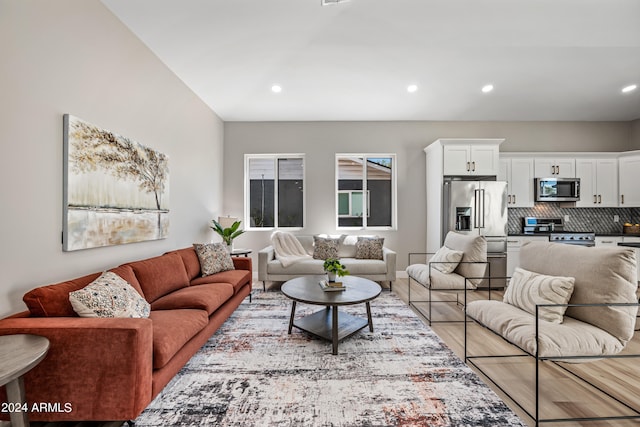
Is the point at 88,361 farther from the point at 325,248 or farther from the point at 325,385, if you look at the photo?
the point at 325,248

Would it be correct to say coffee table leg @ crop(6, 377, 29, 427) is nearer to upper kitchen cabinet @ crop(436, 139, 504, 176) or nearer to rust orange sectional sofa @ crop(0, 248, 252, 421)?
rust orange sectional sofa @ crop(0, 248, 252, 421)

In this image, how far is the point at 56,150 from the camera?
2.06 m

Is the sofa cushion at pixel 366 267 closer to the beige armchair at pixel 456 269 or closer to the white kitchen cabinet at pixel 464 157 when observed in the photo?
the beige armchair at pixel 456 269

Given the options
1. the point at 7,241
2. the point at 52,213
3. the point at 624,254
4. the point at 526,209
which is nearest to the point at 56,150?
the point at 52,213

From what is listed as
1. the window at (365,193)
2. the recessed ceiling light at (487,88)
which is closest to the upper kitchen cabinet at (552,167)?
the recessed ceiling light at (487,88)

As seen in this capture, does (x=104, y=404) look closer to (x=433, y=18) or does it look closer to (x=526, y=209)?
(x=433, y=18)

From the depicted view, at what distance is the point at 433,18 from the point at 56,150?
12.2ft

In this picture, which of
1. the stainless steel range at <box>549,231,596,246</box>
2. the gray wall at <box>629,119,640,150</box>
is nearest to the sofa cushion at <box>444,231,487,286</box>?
the stainless steel range at <box>549,231,596,246</box>

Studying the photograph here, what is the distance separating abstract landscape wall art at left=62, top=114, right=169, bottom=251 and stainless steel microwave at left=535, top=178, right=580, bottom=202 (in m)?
5.91

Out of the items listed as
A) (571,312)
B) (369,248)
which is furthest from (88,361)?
(369,248)

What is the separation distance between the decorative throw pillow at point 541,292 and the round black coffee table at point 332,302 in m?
1.15

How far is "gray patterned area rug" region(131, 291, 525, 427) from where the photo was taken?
5.84 ft

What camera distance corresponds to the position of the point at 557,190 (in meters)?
5.11

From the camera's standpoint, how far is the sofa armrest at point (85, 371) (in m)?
1.53
